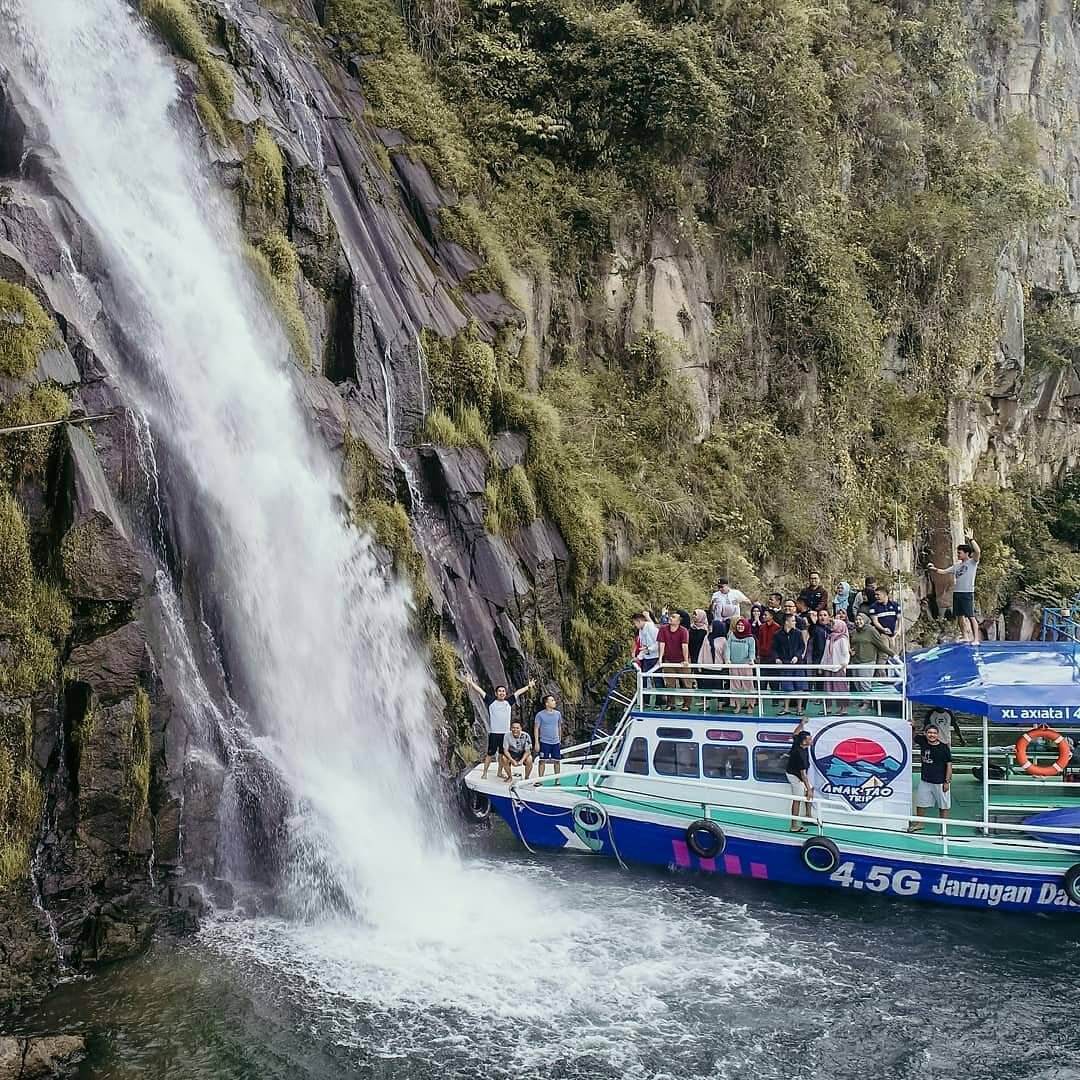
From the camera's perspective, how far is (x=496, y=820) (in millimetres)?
20203

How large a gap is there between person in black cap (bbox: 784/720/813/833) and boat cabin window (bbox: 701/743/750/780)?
0.75 meters

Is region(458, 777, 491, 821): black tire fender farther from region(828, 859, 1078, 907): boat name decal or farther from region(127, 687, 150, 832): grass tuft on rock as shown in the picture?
region(127, 687, 150, 832): grass tuft on rock

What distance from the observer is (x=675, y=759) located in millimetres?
18938

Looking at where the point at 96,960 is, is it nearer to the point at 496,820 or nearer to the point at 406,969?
the point at 406,969

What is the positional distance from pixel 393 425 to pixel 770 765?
9.10m

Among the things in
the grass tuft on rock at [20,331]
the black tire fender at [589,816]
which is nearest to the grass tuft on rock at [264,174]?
the grass tuft on rock at [20,331]

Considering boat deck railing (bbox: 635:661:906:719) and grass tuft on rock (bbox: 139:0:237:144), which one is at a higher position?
grass tuft on rock (bbox: 139:0:237:144)

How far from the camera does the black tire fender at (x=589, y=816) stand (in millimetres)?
18344

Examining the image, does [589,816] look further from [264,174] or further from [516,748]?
[264,174]

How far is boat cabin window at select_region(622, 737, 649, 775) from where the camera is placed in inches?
750

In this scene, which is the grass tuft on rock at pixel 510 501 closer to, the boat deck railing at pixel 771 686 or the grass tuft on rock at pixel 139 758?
the boat deck railing at pixel 771 686

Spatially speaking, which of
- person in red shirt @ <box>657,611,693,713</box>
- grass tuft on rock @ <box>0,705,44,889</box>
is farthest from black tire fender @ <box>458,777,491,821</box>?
grass tuft on rock @ <box>0,705,44,889</box>

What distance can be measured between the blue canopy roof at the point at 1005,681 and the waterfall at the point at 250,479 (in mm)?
7995

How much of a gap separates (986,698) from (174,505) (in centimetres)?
1207
